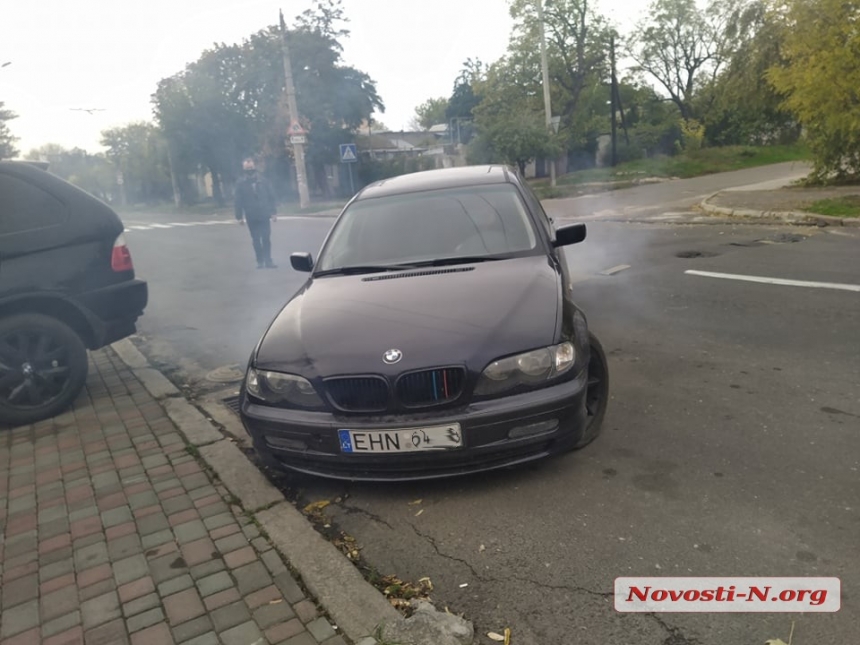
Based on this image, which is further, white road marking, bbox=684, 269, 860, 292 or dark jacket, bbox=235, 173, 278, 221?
dark jacket, bbox=235, 173, 278, 221

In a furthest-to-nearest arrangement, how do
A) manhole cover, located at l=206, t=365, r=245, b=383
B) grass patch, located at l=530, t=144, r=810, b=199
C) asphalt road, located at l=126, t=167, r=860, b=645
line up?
grass patch, located at l=530, t=144, r=810, b=199 → manhole cover, located at l=206, t=365, r=245, b=383 → asphalt road, located at l=126, t=167, r=860, b=645

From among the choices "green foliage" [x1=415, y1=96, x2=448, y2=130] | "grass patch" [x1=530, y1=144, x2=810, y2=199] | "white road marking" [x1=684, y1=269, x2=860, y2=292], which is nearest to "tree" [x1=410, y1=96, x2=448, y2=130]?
"green foliage" [x1=415, y1=96, x2=448, y2=130]

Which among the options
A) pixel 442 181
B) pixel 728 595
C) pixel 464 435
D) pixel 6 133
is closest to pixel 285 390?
pixel 464 435

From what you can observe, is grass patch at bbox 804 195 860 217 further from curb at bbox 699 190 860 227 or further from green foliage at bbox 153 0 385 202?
green foliage at bbox 153 0 385 202

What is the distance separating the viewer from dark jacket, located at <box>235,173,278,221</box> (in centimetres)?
1169

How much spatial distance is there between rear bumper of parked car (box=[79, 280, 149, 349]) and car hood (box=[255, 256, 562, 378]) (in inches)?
82.2

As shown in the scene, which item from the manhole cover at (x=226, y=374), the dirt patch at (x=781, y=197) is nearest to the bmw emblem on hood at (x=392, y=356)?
Answer: the manhole cover at (x=226, y=374)

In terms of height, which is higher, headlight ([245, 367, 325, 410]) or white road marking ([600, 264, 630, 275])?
headlight ([245, 367, 325, 410])

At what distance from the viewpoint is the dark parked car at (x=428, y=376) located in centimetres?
316

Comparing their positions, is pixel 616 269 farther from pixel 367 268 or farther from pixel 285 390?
pixel 285 390

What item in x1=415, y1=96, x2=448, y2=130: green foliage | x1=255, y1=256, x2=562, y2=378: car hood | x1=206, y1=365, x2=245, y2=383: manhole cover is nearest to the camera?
x1=255, y1=256, x2=562, y2=378: car hood

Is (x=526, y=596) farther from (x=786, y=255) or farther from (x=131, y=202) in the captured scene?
(x=131, y=202)

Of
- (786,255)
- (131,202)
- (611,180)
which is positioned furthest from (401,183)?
(131,202)

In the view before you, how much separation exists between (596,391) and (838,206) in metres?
10.8
